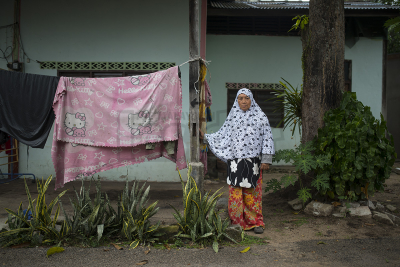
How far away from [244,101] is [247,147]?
0.55m

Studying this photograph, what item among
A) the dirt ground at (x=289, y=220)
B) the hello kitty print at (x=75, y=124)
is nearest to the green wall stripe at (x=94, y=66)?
the dirt ground at (x=289, y=220)

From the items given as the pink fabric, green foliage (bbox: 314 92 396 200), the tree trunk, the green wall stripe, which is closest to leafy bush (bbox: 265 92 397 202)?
green foliage (bbox: 314 92 396 200)

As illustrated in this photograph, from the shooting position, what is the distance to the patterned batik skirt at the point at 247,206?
367cm

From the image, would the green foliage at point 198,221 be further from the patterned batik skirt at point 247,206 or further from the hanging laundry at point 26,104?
the hanging laundry at point 26,104

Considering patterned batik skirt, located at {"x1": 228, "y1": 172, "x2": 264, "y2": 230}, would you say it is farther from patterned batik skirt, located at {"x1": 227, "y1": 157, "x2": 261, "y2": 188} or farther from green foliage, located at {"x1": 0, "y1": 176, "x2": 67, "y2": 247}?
green foliage, located at {"x1": 0, "y1": 176, "x2": 67, "y2": 247}

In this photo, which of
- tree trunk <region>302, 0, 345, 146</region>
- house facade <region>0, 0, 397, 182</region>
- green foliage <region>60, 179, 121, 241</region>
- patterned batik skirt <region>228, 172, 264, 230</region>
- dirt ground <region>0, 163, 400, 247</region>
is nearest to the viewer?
green foliage <region>60, 179, 121, 241</region>

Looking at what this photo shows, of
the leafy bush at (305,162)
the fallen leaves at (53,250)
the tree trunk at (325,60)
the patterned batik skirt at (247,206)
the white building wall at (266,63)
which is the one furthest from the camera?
the white building wall at (266,63)

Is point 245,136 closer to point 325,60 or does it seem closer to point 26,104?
point 325,60

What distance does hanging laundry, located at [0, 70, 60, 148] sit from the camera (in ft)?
12.2

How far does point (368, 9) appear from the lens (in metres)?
7.39

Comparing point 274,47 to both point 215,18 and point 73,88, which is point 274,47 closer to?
point 215,18

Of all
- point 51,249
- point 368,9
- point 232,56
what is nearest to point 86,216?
point 51,249

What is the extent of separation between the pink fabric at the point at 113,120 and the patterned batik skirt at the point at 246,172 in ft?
2.55

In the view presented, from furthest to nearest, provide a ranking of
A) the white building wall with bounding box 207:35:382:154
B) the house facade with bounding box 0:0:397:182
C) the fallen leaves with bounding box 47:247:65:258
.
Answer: the white building wall with bounding box 207:35:382:154, the house facade with bounding box 0:0:397:182, the fallen leaves with bounding box 47:247:65:258
